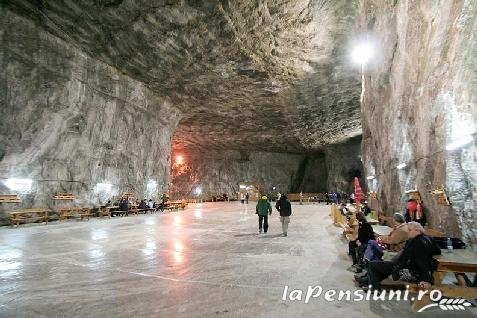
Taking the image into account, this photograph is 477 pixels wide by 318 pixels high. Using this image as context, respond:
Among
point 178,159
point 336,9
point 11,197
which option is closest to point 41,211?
point 11,197

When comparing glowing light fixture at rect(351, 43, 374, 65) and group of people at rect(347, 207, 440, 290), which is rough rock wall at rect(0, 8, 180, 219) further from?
group of people at rect(347, 207, 440, 290)

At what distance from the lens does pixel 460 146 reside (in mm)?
5887

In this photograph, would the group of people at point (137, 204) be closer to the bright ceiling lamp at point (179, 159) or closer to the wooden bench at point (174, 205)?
the wooden bench at point (174, 205)

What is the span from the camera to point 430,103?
7.30 m

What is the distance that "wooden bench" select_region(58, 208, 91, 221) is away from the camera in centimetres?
1626

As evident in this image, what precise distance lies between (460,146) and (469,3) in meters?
2.69

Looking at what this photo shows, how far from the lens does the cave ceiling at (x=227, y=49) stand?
14.3 m

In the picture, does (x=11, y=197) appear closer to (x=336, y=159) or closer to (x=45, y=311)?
(x=45, y=311)

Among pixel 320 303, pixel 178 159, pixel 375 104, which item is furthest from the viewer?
pixel 178 159

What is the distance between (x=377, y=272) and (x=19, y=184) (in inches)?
664

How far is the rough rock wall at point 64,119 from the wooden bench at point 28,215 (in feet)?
1.94

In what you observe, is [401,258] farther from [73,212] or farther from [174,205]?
[174,205]

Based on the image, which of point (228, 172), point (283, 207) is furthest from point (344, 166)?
point (283, 207)

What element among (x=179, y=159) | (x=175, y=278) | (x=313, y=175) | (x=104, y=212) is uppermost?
(x=179, y=159)
